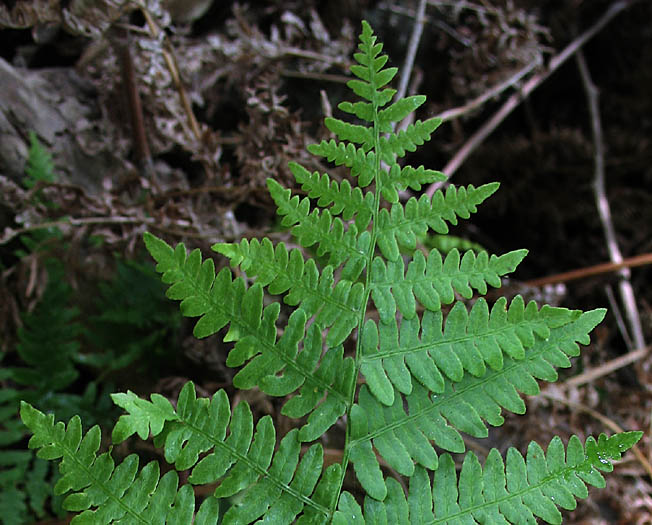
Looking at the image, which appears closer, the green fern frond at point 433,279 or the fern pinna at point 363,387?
the fern pinna at point 363,387

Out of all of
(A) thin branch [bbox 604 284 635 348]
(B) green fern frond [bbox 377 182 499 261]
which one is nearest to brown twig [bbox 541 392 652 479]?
(A) thin branch [bbox 604 284 635 348]

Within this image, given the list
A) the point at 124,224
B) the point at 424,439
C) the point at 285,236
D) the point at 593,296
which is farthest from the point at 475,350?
the point at 593,296

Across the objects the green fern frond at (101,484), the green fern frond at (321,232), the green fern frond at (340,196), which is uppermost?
the green fern frond at (340,196)

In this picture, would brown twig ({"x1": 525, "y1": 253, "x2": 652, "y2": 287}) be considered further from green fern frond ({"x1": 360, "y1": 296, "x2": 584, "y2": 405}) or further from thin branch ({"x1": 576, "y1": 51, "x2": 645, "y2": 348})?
green fern frond ({"x1": 360, "y1": 296, "x2": 584, "y2": 405})

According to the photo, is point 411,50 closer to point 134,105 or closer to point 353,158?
point 134,105

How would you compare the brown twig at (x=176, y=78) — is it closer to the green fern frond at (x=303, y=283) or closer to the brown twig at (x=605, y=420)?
the green fern frond at (x=303, y=283)

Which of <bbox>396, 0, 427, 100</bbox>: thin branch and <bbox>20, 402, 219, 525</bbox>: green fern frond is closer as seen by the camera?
<bbox>20, 402, 219, 525</bbox>: green fern frond

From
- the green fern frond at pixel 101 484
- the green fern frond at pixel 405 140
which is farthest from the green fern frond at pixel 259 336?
the green fern frond at pixel 405 140
